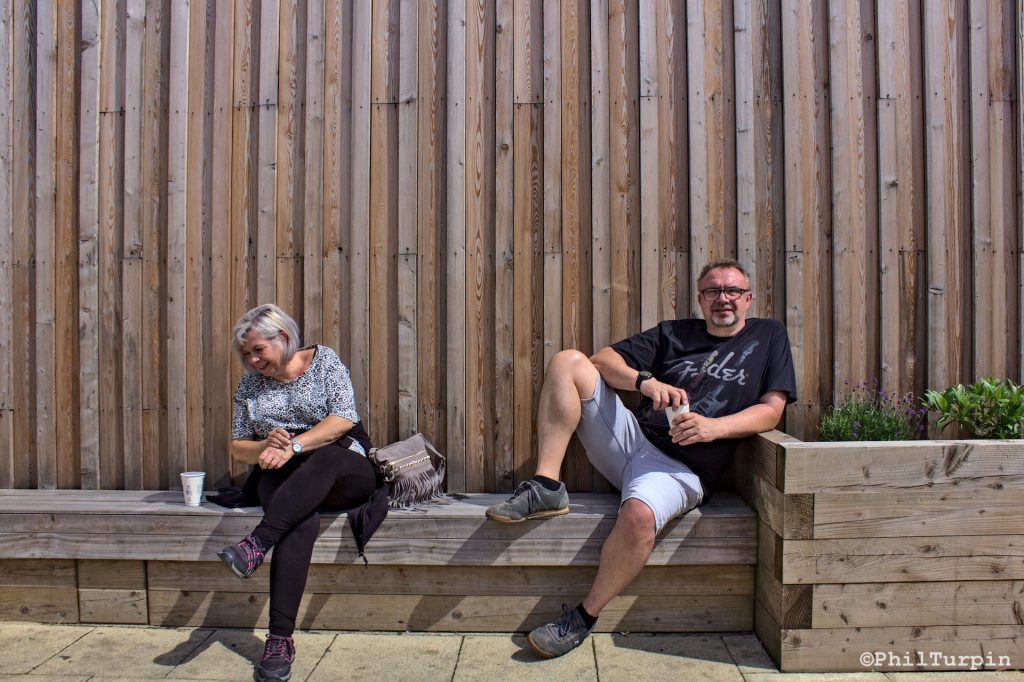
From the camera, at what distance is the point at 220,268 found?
3.31 meters

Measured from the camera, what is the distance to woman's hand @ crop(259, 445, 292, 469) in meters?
2.70

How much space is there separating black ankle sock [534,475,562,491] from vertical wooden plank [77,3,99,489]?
2100 millimetres

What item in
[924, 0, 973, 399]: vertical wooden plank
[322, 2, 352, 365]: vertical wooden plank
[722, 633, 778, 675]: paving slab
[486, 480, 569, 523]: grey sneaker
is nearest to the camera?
[722, 633, 778, 675]: paving slab

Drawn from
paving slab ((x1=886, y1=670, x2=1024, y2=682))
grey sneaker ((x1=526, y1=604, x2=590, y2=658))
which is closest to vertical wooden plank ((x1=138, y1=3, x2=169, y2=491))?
grey sneaker ((x1=526, y1=604, x2=590, y2=658))

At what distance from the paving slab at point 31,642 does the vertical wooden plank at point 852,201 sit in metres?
3.29

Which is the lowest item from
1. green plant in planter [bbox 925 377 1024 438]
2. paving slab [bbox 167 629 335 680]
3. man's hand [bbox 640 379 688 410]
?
paving slab [bbox 167 629 335 680]

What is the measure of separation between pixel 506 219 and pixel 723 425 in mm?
1300

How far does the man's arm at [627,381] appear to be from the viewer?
2707mm

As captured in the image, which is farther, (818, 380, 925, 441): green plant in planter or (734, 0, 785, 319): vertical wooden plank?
(734, 0, 785, 319): vertical wooden plank

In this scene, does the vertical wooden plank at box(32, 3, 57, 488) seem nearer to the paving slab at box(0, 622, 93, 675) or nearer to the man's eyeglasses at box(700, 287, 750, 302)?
the paving slab at box(0, 622, 93, 675)

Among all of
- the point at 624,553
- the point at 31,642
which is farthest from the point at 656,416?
the point at 31,642

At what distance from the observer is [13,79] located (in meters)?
3.39

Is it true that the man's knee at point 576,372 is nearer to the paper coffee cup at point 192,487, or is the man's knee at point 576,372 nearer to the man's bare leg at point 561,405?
the man's bare leg at point 561,405

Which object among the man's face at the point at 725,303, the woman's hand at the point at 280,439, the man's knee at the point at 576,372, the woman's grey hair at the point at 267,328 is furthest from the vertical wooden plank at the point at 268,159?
the man's face at the point at 725,303
